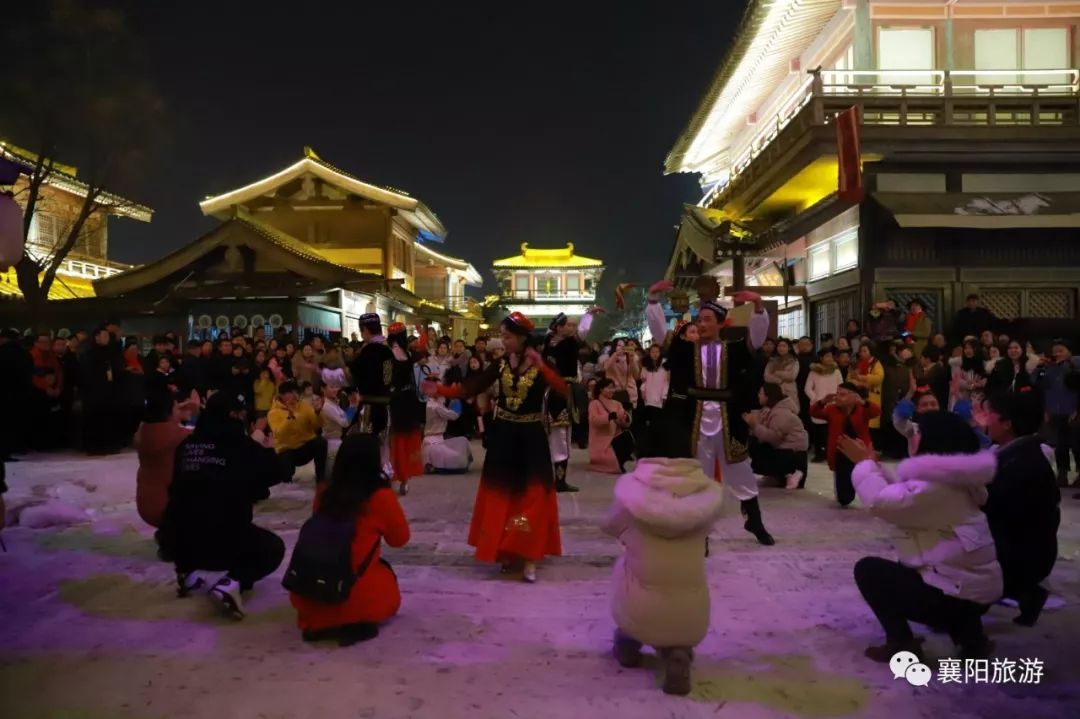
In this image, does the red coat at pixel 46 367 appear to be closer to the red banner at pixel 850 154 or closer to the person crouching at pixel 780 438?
the person crouching at pixel 780 438

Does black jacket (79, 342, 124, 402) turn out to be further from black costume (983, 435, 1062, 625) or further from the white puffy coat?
black costume (983, 435, 1062, 625)

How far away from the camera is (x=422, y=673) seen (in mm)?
3461

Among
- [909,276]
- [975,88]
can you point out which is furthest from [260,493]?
[975,88]

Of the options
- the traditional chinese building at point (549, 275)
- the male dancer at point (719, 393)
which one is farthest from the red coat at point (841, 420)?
the traditional chinese building at point (549, 275)

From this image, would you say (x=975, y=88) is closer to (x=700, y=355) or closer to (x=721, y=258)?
(x=721, y=258)

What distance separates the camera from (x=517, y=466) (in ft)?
17.0

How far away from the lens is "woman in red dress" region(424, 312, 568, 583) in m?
4.98

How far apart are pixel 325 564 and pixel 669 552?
1752mm

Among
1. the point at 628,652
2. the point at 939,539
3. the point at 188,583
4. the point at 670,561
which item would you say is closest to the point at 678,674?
the point at 628,652

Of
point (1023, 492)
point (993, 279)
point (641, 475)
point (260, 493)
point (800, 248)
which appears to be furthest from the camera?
point (800, 248)

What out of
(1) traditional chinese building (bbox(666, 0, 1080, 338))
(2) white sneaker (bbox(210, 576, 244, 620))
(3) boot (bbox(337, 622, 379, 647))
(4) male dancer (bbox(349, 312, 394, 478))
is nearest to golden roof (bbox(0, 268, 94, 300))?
(4) male dancer (bbox(349, 312, 394, 478))

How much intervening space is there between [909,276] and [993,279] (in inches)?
59.2

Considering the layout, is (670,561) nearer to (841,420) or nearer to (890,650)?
(890,650)

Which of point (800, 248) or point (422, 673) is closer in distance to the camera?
point (422, 673)
